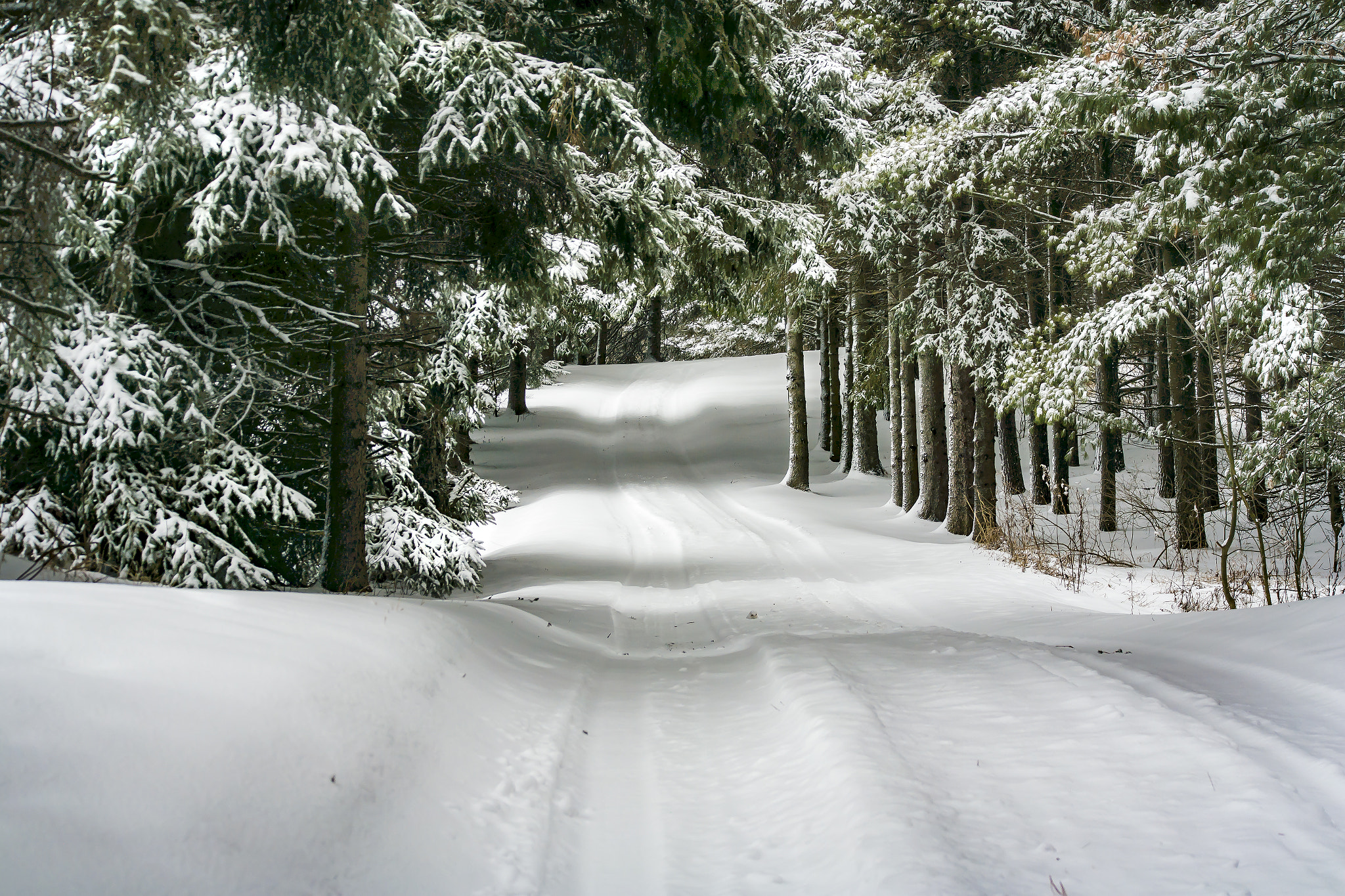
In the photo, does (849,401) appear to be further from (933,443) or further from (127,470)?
(127,470)

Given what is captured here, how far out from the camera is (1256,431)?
12.6 m

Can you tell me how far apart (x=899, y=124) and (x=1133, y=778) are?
512 inches

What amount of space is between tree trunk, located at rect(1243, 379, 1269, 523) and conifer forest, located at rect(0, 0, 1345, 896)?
455 millimetres

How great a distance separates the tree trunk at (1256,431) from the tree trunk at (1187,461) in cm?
72

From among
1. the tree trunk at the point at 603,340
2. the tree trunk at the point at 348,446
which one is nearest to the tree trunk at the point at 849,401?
the tree trunk at the point at 348,446

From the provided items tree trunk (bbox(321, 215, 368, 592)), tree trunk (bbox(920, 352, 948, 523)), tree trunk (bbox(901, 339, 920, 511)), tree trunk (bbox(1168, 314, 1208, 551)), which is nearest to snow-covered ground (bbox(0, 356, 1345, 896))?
tree trunk (bbox(321, 215, 368, 592))

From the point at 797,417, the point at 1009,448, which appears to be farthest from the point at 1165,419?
the point at 797,417

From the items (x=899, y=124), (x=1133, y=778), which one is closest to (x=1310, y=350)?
(x=1133, y=778)

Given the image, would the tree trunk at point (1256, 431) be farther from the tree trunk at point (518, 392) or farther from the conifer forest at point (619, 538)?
the tree trunk at point (518, 392)

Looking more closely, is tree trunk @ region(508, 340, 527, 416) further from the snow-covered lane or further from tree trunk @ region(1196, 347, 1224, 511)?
the snow-covered lane

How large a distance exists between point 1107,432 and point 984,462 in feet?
9.22

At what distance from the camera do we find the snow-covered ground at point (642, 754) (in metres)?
2.80

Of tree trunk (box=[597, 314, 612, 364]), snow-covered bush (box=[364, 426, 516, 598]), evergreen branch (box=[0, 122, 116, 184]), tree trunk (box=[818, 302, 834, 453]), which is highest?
tree trunk (box=[597, 314, 612, 364])

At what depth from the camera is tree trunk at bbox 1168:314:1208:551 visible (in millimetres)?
12062
